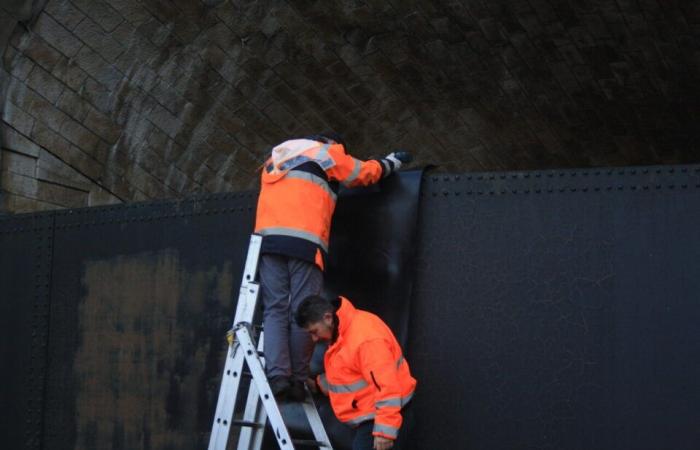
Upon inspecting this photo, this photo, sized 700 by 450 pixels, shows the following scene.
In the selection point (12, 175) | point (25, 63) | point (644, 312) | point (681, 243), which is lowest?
point (644, 312)

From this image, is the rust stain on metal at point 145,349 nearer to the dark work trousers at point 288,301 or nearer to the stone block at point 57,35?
the dark work trousers at point 288,301

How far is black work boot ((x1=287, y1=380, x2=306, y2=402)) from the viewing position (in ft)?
19.0

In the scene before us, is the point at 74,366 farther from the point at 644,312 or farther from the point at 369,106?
the point at 369,106

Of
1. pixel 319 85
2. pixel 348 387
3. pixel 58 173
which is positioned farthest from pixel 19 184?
pixel 348 387

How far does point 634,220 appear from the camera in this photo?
597 centimetres

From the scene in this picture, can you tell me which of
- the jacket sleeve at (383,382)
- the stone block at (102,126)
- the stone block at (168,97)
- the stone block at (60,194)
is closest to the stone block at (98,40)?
the stone block at (102,126)

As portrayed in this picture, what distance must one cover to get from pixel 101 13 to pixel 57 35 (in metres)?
0.50

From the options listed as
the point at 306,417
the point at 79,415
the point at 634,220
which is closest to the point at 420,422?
the point at 306,417

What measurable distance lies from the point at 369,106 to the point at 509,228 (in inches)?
321

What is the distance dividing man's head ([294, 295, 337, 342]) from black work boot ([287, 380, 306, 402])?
1.48 feet

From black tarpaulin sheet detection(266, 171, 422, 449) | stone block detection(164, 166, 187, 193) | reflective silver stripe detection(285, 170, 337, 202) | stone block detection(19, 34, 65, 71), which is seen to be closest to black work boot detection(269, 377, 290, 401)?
black tarpaulin sheet detection(266, 171, 422, 449)

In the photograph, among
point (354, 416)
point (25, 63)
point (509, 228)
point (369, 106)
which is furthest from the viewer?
point (369, 106)

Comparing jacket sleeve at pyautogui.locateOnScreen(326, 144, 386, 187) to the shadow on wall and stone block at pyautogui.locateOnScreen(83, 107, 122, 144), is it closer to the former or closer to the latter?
the shadow on wall

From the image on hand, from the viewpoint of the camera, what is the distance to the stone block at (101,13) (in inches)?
413
